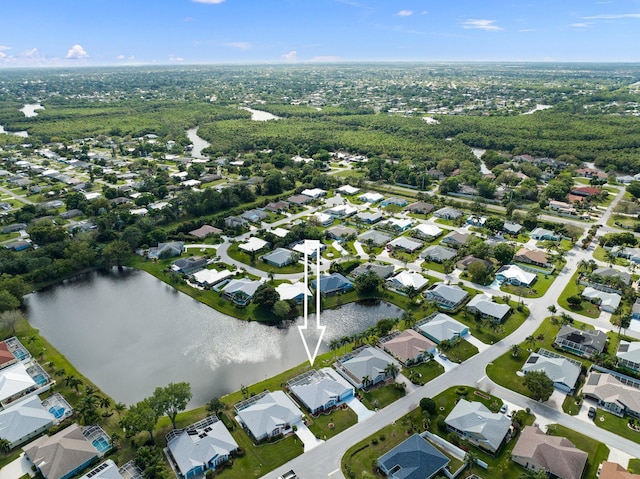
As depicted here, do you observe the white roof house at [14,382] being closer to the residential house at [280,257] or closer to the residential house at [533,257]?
the residential house at [280,257]

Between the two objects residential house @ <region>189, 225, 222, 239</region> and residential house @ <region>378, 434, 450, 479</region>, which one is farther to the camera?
residential house @ <region>189, 225, 222, 239</region>

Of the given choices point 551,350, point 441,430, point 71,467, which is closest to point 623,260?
point 551,350

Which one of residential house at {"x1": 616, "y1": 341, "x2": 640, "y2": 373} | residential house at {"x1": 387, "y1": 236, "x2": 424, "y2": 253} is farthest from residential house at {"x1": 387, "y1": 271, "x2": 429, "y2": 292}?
residential house at {"x1": 616, "y1": 341, "x2": 640, "y2": 373}

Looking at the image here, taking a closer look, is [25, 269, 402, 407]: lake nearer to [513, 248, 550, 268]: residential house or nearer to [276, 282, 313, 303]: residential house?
[276, 282, 313, 303]: residential house

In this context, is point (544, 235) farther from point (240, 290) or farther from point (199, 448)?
point (199, 448)

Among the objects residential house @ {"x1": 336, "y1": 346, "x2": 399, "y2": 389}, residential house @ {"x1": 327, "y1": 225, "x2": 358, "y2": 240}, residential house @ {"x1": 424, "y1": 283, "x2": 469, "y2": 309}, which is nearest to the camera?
residential house @ {"x1": 336, "y1": 346, "x2": 399, "y2": 389}

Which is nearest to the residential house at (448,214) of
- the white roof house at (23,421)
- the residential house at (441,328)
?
the residential house at (441,328)

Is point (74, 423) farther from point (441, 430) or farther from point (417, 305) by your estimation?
point (417, 305)
